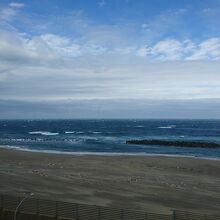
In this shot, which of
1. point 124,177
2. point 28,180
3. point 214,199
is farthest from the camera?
point 124,177

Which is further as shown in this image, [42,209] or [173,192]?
[173,192]

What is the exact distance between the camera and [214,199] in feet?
105

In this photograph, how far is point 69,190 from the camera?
112ft

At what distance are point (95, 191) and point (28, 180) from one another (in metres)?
7.71

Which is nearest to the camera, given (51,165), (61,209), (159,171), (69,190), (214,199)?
(61,209)

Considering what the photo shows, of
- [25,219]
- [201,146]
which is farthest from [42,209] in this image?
[201,146]

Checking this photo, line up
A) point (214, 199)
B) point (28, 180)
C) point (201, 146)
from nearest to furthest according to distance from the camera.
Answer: point (214, 199), point (28, 180), point (201, 146)

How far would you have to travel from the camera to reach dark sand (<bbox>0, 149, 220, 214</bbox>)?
30547 mm

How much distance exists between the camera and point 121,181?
39188 mm

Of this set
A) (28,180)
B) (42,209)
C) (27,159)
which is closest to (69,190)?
(28,180)

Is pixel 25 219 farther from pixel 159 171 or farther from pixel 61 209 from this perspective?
pixel 159 171

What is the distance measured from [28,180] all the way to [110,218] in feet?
61.9

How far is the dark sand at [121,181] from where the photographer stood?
30547 mm

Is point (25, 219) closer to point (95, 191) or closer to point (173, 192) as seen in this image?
point (95, 191)
